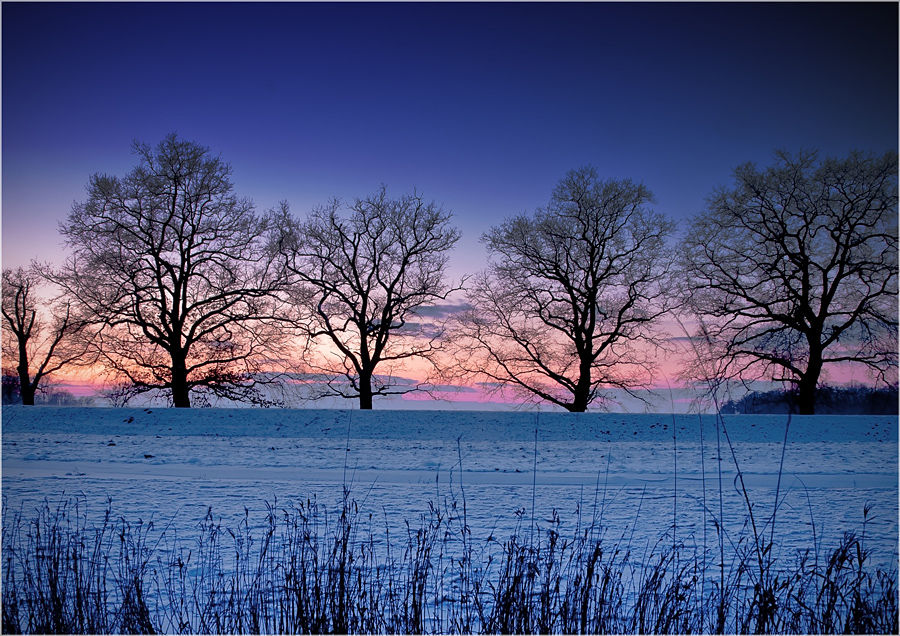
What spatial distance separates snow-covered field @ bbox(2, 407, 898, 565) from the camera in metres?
7.56

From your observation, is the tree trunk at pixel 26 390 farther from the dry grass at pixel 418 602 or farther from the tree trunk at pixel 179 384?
the dry grass at pixel 418 602

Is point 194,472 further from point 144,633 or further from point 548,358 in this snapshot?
point 548,358

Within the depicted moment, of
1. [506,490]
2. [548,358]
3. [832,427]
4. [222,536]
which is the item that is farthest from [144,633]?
[548,358]

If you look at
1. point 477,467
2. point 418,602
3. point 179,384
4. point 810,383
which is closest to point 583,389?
point 810,383

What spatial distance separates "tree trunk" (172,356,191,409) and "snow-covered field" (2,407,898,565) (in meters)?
3.52

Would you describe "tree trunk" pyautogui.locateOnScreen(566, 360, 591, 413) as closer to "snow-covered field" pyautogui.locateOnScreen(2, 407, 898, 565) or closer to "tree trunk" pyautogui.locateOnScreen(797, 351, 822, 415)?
"snow-covered field" pyautogui.locateOnScreen(2, 407, 898, 565)

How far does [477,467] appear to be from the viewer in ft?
37.2

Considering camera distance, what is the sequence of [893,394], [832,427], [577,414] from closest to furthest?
1. [832,427]
2. [577,414]
3. [893,394]

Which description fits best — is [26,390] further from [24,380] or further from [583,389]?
[583,389]

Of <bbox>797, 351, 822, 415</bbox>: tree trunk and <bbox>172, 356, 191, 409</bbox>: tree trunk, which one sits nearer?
<bbox>797, 351, 822, 415</bbox>: tree trunk

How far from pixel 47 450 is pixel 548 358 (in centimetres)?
1516

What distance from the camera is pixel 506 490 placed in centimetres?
921

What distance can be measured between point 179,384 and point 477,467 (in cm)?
1366

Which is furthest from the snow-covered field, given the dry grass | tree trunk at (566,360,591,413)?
tree trunk at (566,360,591,413)
